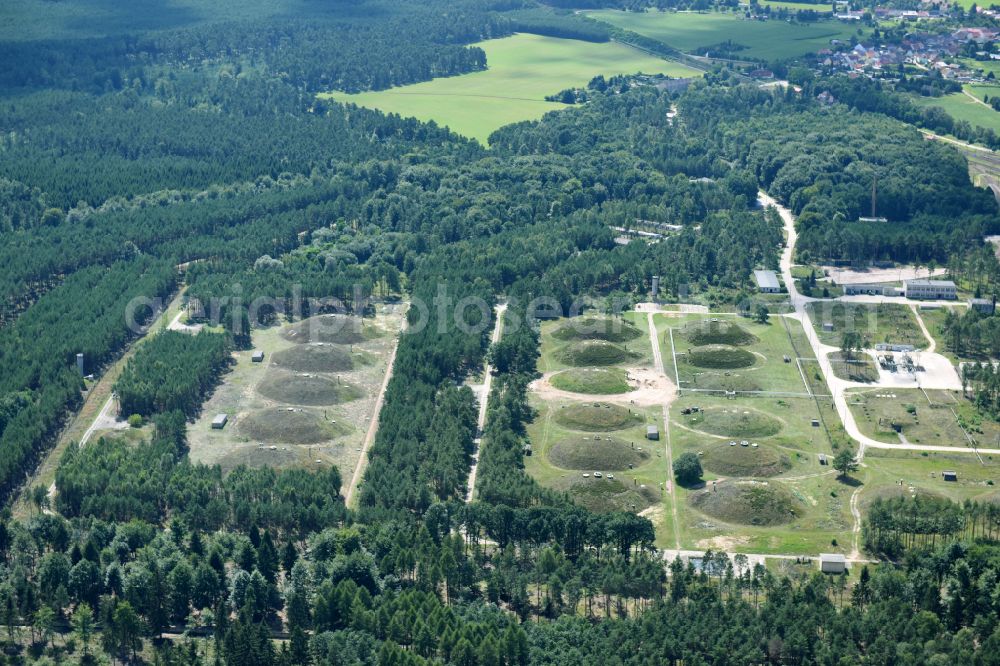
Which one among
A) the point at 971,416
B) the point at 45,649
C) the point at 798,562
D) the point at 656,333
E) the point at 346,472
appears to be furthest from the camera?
the point at 656,333

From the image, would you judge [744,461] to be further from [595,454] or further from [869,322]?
[869,322]

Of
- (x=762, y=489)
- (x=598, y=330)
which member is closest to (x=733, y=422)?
(x=762, y=489)

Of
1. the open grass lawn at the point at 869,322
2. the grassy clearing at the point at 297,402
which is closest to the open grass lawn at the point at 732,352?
the open grass lawn at the point at 869,322

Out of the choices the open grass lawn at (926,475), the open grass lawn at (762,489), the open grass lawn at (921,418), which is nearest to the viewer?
the open grass lawn at (762,489)

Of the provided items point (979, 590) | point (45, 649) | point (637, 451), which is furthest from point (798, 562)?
point (45, 649)

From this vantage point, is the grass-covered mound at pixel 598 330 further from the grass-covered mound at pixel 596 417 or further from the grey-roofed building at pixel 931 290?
the grey-roofed building at pixel 931 290

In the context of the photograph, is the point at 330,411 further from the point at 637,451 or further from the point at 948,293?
the point at 948,293
